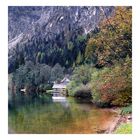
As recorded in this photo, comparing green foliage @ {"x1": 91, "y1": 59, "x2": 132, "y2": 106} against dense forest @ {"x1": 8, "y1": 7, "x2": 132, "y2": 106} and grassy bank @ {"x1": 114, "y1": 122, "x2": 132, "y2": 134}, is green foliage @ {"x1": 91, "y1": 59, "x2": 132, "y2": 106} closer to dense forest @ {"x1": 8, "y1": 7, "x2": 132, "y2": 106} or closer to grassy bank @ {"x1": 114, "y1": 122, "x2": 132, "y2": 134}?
dense forest @ {"x1": 8, "y1": 7, "x2": 132, "y2": 106}

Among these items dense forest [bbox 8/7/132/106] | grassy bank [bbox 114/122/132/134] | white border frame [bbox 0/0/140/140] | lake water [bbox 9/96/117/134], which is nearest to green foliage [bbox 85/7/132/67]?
dense forest [bbox 8/7/132/106]

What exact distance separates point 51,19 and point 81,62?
0.46 m

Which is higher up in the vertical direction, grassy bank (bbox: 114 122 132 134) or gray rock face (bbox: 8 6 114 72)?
gray rock face (bbox: 8 6 114 72)

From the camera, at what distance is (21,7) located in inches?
415

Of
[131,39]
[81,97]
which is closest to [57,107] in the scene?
[81,97]

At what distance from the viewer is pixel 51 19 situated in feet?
34.5

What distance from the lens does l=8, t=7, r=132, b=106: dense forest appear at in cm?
1055

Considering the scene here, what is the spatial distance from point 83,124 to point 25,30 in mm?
973

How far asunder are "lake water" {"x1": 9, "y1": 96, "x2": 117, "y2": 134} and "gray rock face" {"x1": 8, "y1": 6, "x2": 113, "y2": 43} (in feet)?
2.05

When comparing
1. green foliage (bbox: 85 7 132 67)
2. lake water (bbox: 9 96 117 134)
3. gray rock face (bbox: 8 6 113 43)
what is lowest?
lake water (bbox: 9 96 117 134)
